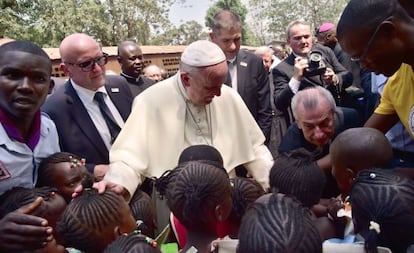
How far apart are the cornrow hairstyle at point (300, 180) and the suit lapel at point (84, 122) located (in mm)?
1354

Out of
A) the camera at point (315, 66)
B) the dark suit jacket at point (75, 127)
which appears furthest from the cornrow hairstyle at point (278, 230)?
the camera at point (315, 66)

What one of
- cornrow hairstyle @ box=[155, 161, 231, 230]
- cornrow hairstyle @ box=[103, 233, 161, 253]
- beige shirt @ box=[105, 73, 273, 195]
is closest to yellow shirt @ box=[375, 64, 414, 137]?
beige shirt @ box=[105, 73, 273, 195]

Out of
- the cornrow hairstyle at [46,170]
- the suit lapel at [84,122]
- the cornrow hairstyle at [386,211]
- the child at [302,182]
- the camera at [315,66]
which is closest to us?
the cornrow hairstyle at [386,211]

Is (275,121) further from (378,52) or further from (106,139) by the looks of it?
(378,52)

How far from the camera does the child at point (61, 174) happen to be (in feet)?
7.32

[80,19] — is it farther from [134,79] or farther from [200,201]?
[200,201]

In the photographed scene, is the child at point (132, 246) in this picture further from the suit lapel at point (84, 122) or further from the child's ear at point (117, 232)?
the suit lapel at point (84, 122)

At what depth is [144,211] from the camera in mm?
2482

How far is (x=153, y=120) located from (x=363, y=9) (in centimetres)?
143

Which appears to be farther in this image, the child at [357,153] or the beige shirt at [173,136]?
the beige shirt at [173,136]

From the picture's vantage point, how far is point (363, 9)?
76.1 inches

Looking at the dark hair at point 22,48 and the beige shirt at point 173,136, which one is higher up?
the dark hair at point 22,48

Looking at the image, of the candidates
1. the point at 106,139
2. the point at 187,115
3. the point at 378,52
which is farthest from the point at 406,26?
the point at 106,139

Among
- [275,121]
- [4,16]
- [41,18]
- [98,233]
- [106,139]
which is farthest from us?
[41,18]
